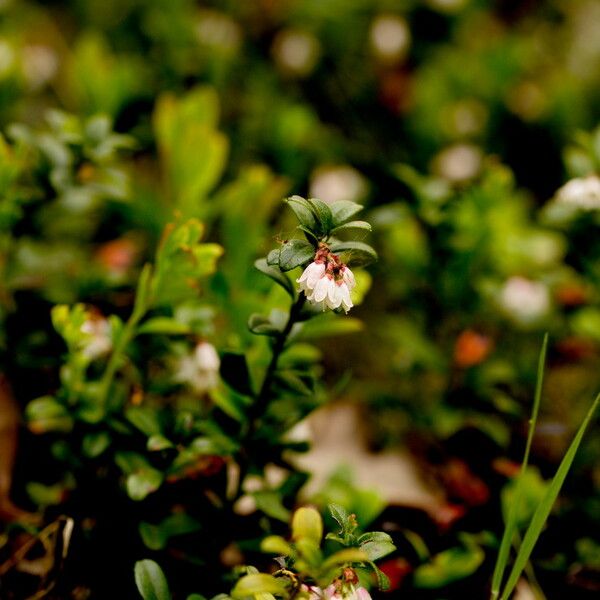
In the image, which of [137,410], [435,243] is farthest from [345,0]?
[137,410]

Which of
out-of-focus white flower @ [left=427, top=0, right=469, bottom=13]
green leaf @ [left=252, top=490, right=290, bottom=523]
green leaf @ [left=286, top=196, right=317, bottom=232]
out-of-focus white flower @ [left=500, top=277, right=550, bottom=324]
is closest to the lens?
green leaf @ [left=286, top=196, right=317, bottom=232]

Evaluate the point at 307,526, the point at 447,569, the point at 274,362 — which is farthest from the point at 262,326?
the point at 447,569

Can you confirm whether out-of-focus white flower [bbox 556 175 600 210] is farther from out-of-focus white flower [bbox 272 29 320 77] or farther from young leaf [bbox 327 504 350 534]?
out-of-focus white flower [bbox 272 29 320 77]

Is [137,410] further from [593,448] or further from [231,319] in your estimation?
[593,448]

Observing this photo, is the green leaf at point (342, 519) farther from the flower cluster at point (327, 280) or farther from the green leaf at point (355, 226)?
the green leaf at point (355, 226)


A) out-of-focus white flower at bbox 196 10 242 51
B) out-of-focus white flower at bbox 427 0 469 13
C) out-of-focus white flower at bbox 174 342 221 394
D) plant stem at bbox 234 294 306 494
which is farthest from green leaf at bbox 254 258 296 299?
out-of-focus white flower at bbox 427 0 469 13

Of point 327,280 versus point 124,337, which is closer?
point 327,280

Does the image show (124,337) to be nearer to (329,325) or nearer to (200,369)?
(200,369)
